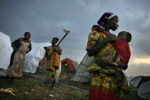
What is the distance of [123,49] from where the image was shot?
2031 millimetres

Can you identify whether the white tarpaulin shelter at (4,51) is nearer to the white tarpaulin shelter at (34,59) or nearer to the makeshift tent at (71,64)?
the white tarpaulin shelter at (34,59)

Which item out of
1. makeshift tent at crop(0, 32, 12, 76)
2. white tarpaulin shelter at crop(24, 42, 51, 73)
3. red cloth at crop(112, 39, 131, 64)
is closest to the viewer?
red cloth at crop(112, 39, 131, 64)

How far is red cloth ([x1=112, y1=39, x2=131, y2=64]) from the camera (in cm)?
202

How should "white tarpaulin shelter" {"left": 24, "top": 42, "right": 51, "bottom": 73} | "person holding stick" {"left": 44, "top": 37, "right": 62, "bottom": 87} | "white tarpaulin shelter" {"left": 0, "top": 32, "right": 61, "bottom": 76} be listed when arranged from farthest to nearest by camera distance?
"white tarpaulin shelter" {"left": 24, "top": 42, "right": 51, "bottom": 73} → "white tarpaulin shelter" {"left": 0, "top": 32, "right": 61, "bottom": 76} → "person holding stick" {"left": 44, "top": 37, "right": 62, "bottom": 87}

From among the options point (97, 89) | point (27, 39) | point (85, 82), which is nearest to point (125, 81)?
point (97, 89)

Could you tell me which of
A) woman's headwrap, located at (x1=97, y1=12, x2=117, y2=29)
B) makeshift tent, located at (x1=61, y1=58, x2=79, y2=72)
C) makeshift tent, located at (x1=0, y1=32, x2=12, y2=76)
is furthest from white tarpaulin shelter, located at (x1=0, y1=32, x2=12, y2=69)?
makeshift tent, located at (x1=61, y1=58, x2=79, y2=72)

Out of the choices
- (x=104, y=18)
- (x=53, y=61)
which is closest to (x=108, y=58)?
(x=104, y=18)

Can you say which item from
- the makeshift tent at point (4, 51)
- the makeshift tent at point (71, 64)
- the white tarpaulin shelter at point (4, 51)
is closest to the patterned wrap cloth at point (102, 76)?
the makeshift tent at point (4, 51)

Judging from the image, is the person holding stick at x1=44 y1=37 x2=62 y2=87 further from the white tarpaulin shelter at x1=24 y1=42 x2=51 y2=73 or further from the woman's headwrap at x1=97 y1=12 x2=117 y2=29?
the white tarpaulin shelter at x1=24 y1=42 x2=51 y2=73

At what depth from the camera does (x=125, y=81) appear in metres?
1.93

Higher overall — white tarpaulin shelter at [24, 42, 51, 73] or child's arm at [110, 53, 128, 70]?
white tarpaulin shelter at [24, 42, 51, 73]

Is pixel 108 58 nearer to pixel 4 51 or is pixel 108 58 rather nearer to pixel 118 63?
pixel 118 63

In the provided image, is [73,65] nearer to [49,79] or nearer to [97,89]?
[49,79]

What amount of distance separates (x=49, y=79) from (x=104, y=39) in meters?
4.41
